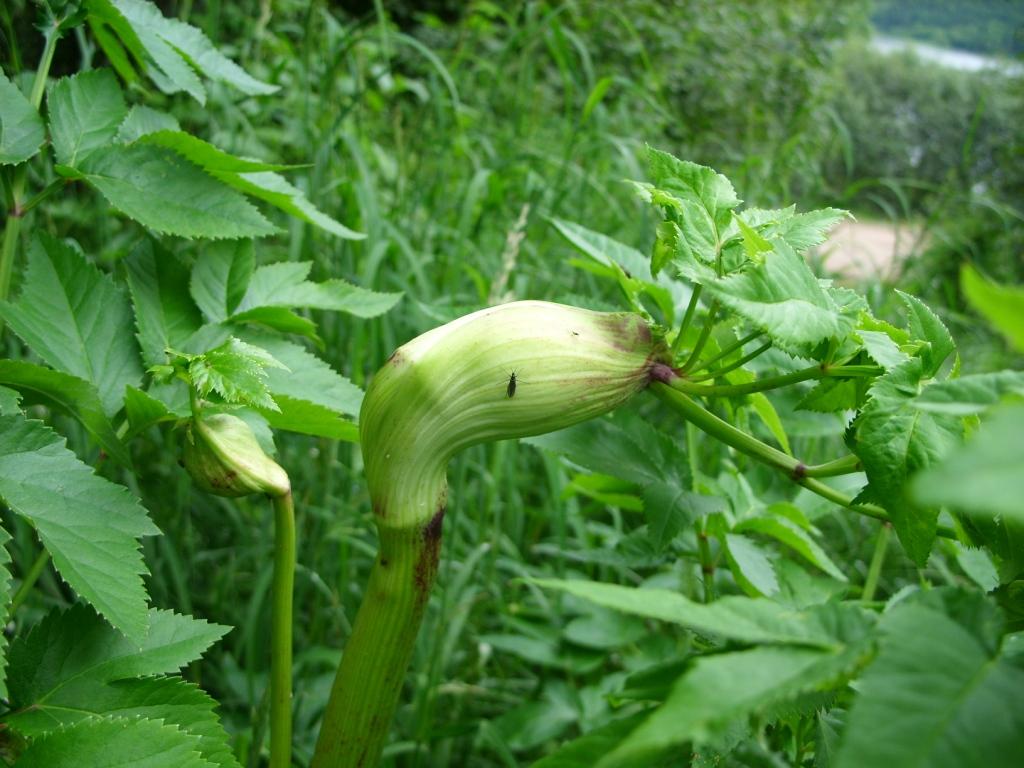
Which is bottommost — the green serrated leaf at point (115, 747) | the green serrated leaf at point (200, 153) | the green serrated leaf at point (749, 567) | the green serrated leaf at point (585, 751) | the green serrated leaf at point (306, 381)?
the green serrated leaf at point (749, 567)

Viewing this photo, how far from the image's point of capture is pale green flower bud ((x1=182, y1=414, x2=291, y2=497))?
59cm

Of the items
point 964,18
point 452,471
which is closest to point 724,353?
point 452,471

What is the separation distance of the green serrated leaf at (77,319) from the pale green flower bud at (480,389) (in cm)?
27

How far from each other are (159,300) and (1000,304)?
2.22 ft

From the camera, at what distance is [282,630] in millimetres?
624

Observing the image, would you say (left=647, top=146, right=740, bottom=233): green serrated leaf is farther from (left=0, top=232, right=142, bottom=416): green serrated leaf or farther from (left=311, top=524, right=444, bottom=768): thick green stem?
(left=0, top=232, right=142, bottom=416): green serrated leaf

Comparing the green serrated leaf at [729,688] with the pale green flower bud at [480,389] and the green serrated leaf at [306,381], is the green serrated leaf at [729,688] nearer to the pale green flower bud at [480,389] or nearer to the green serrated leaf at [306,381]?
the pale green flower bud at [480,389]

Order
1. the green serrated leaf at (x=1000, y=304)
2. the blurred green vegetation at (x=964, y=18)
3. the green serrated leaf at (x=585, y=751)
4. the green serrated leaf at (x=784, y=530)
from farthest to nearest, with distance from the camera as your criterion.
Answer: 1. the blurred green vegetation at (x=964, y=18)
2. the green serrated leaf at (x=784, y=530)
3. the green serrated leaf at (x=585, y=751)
4. the green serrated leaf at (x=1000, y=304)

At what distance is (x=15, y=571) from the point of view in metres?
1.47

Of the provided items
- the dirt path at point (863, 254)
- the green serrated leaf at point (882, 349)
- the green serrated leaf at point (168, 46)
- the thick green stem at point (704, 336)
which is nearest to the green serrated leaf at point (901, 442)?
the green serrated leaf at point (882, 349)

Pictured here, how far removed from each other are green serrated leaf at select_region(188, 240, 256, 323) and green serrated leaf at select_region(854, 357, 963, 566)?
1.81 ft

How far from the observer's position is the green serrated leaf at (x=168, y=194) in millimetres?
733

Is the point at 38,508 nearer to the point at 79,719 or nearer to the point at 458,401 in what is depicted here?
the point at 79,719

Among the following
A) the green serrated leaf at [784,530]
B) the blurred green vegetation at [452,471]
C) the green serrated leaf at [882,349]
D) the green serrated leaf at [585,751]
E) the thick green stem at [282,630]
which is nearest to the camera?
the green serrated leaf at [585,751]
